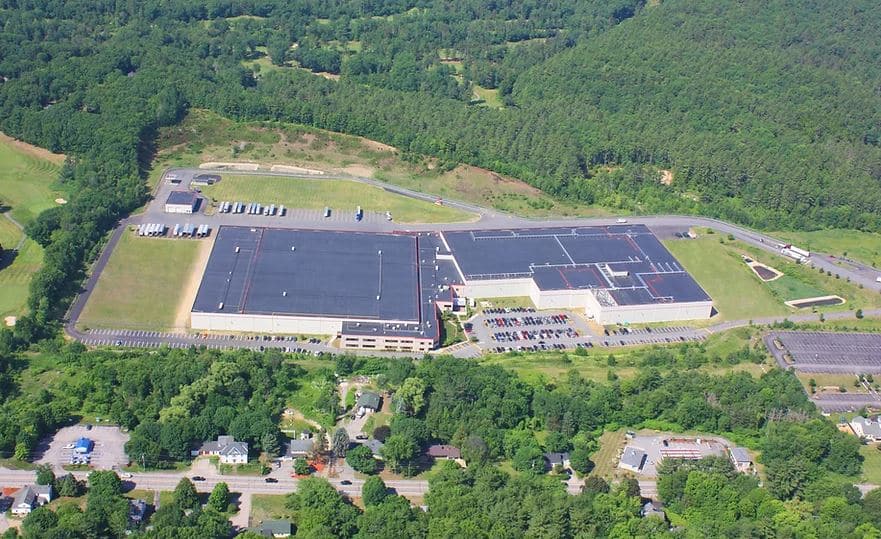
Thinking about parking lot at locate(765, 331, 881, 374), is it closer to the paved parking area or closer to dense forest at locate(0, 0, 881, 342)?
the paved parking area

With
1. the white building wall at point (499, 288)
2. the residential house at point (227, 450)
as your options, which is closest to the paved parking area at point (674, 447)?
the white building wall at point (499, 288)

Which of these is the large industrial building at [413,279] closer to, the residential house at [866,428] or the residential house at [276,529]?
the residential house at [866,428]

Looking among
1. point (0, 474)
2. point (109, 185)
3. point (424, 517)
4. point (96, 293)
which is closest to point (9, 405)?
point (0, 474)

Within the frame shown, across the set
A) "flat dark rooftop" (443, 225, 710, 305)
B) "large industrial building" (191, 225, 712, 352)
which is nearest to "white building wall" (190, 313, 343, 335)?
"large industrial building" (191, 225, 712, 352)

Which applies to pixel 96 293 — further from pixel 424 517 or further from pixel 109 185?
pixel 424 517

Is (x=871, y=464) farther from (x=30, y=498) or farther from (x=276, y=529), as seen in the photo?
(x=30, y=498)

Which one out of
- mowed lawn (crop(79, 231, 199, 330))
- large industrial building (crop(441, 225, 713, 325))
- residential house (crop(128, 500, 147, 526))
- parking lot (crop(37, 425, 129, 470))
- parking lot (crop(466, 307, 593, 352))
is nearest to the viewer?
residential house (crop(128, 500, 147, 526))
